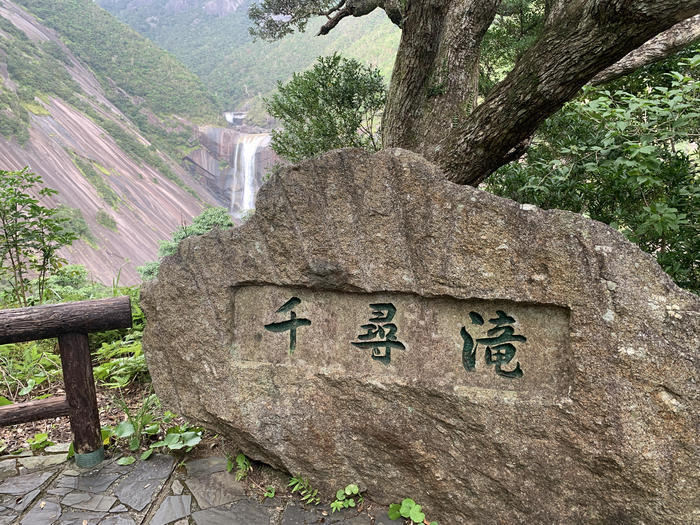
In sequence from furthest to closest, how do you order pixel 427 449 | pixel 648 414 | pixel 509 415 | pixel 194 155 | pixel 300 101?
pixel 194 155, pixel 300 101, pixel 427 449, pixel 509 415, pixel 648 414

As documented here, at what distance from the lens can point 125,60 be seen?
92.1ft

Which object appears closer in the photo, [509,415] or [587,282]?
[587,282]

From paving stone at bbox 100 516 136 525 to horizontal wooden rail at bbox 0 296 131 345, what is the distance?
1.16 metres

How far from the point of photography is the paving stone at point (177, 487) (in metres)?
2.91

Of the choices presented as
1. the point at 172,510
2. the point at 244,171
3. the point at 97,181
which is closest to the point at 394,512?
the point at 172,510

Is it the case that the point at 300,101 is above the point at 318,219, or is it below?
above

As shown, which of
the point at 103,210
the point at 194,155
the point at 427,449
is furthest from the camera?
the point at 194,155

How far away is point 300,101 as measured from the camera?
7180 millimetres

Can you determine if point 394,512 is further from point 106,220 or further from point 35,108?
point 35,108

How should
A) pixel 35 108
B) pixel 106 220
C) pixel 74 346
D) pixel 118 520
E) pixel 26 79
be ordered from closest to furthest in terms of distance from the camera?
pixel 118 520
pixel 74 346
pixel 106 220
pixel 35 108
pixel 26 79

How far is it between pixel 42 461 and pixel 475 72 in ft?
17.4

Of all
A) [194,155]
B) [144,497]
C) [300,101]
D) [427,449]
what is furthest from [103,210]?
[427,449]

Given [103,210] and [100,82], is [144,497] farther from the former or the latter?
[100,82]

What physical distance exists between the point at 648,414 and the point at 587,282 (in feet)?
2.02
